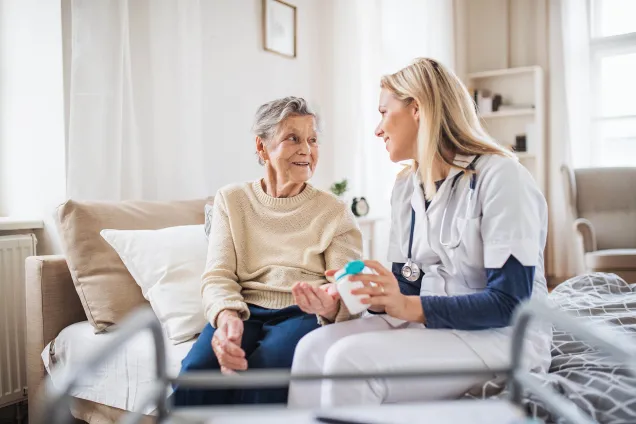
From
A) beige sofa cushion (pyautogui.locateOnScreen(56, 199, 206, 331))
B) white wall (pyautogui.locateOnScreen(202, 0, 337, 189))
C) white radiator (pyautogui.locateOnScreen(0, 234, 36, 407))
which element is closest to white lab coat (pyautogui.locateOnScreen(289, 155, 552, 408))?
beige sofa cushion (pyautogui.locateOnScreen(56, 199, 206, 331))

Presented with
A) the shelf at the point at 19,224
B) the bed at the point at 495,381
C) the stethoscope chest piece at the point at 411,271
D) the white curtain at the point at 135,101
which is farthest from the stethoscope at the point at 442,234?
the shelf at the point at 19,224

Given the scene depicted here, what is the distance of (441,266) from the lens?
1249 mm

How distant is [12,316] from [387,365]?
144 centimetres

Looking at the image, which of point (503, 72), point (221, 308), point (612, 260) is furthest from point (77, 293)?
point (503, 72)

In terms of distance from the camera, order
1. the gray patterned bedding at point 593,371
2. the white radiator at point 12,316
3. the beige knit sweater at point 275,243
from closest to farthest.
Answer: the gray patterned bedding at point 593,371
the beige knit sweater at point 275,243
the white radiator at point 12,316

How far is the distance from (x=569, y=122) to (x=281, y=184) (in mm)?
3660

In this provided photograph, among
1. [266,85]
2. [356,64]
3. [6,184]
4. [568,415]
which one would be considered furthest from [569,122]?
[568,415]

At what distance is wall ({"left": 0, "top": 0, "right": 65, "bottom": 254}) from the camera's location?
200 centimetres

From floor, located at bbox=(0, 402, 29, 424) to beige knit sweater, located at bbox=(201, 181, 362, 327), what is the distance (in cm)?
104

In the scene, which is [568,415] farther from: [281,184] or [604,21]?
[604,21]

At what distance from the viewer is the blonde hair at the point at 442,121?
125 cm

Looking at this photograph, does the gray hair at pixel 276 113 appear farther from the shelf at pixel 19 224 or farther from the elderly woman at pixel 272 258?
the shelf at pixel 19 224

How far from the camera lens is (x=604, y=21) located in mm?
4531

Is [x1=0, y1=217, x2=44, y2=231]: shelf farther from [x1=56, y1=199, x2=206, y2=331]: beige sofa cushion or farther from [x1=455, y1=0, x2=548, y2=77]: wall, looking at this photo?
[x1=455, y1=0, x2=548, y2=77]: wall
